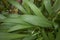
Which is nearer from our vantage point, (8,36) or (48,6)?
(8,36)

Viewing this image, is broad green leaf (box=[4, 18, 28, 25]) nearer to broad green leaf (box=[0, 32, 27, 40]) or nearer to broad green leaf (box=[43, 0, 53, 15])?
broad green leaf (box=[0, 32, 27, 40])

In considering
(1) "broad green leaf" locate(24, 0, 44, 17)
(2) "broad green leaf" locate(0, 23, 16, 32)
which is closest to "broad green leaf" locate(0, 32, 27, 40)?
(2) "broad green leaf" locate(0, 23, 16, 32)

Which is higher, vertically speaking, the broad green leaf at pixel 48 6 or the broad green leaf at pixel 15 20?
the broad green leaf at pixel 48 6

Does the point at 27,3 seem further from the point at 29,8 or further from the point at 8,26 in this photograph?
the point at 8,26

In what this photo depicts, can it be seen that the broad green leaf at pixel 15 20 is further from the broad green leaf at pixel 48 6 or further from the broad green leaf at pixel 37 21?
the broad green leaf at pixel 48 6

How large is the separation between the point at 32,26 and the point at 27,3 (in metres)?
0.22

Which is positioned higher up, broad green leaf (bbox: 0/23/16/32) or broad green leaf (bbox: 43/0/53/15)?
broad green leaf (bbox: 43/0/53/15)

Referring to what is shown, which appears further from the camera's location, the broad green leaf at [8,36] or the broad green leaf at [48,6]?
the broad green leaf at [48,6]

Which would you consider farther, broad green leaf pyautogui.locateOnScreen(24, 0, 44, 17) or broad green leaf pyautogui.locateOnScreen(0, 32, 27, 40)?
broad green leaf pyautogui.locateOnScreen(24, 0, 44, 17)

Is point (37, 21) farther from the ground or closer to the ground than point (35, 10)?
closer to the ground

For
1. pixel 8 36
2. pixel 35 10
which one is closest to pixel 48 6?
pixel 35 10

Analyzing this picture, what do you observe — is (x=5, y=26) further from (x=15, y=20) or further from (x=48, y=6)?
(x=48, y=6)

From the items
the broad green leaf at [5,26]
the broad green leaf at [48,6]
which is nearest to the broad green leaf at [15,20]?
the broad green leaf at [5,26]

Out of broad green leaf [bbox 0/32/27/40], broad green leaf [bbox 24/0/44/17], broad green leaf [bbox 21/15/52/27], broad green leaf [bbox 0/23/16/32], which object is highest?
broad green leaf [bbox 24/0/44/17]
